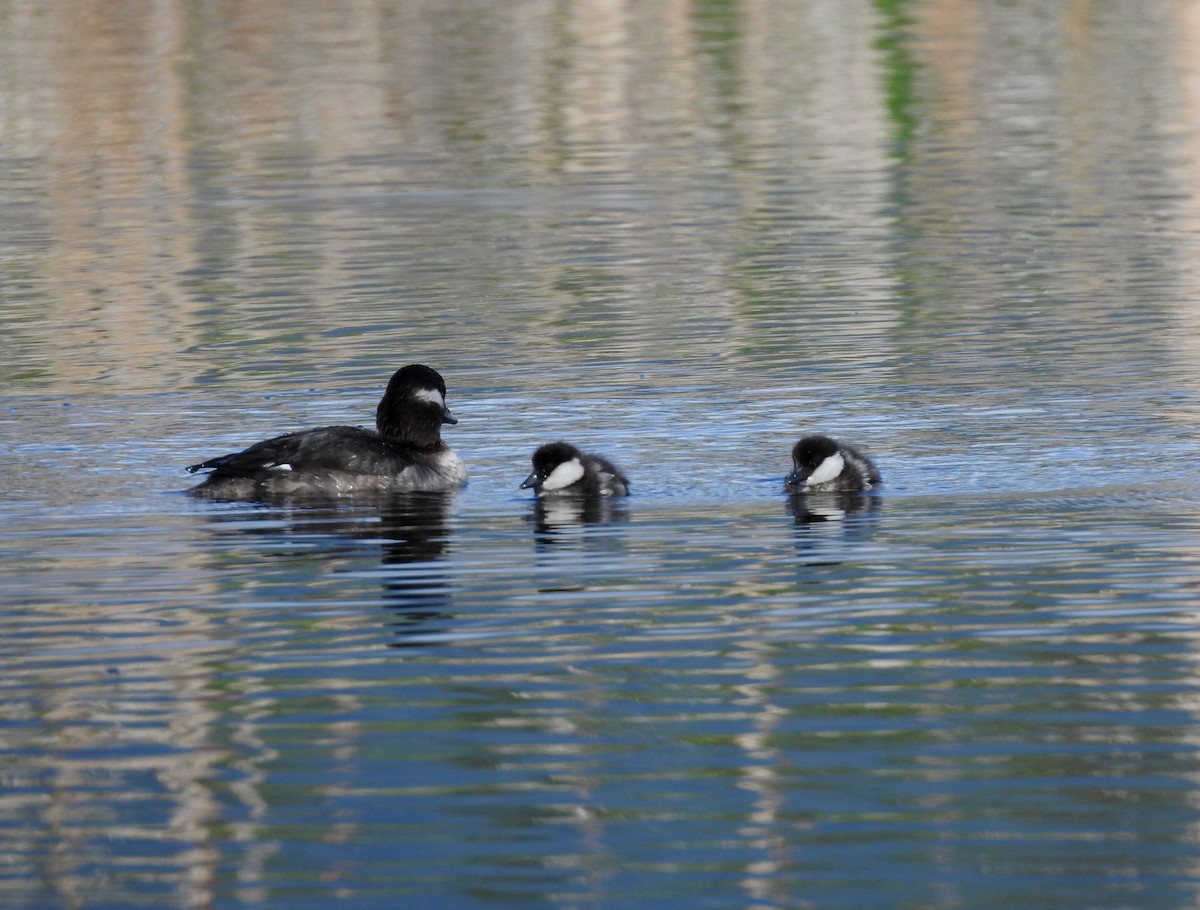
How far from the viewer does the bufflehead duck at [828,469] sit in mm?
13602

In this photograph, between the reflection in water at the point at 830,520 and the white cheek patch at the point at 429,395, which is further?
the white cheek patch at the point at 429,395

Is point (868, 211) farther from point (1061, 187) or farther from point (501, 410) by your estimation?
point (501, 410)

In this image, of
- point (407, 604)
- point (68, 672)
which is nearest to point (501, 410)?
point (407, 604)

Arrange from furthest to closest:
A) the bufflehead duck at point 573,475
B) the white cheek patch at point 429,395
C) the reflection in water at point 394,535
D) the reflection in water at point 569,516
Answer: the white cheek patch at point 429,395 → the bufflehead duck at point 573,475 → the reflection in water at point 569,516 → the reflection in water at point 394,535

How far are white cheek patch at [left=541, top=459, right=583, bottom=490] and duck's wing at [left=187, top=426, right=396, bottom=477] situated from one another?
1.14 meters

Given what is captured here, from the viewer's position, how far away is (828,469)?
1361 centimetres

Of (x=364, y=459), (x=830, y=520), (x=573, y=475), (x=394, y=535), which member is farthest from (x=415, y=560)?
(x=364, y=459)

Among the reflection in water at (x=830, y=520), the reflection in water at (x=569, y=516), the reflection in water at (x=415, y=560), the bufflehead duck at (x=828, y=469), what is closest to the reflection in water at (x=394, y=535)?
the reflection in water at (x=415, y=560)

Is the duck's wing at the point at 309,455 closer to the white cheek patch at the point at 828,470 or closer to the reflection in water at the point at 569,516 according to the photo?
the reflection in water at the point at 569,516

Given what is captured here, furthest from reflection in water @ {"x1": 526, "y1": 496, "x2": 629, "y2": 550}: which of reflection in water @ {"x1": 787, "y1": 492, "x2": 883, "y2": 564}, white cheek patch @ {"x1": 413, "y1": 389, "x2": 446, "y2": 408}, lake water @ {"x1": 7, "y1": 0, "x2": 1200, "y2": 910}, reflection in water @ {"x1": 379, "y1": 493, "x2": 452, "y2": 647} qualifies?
white cheek patch @ {"x1": 413, "y1": 389, "x2": 446, "y2": 408}

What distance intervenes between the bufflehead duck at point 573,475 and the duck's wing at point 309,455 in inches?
41.7

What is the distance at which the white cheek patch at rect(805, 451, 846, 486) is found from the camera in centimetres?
1359

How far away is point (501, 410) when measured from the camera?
16.7 meters

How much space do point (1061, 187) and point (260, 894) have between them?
2292 centimetres
